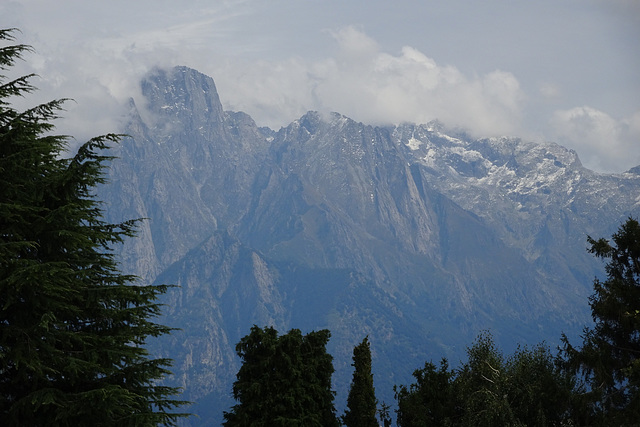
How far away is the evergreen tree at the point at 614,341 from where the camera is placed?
1053 inches

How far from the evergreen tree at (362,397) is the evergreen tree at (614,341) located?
54.8 ft

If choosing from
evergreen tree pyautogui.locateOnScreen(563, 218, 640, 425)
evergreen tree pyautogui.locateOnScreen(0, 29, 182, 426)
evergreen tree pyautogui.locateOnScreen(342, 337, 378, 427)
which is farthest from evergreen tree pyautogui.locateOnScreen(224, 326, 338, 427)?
evergreen tree pyautogui.locateOnScreen(0, 29, 182, 426)

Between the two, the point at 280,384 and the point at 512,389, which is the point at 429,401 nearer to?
the point at 280,384

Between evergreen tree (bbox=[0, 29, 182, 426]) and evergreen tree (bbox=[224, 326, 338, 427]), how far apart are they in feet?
56.2

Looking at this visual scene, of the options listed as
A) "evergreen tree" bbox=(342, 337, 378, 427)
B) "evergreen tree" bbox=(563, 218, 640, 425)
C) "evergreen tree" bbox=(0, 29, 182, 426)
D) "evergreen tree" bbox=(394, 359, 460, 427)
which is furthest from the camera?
"evergreen tree" bbox=(342, 337, 378, 427)

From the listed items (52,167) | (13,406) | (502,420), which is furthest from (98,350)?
(502,420)

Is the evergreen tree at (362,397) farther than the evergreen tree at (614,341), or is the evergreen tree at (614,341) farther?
the evergreen tree at (362,397)

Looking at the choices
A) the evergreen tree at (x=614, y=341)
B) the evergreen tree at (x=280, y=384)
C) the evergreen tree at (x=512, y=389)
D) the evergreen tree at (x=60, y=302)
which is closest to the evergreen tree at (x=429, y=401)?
the evergreen tree at (x=512, y=389)

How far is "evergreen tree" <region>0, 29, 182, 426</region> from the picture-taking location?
17.8m

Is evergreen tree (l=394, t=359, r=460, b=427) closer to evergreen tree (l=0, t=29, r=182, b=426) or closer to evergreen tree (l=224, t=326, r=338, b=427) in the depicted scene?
evergreen tree (l=224, t=326, r=338, b=427)

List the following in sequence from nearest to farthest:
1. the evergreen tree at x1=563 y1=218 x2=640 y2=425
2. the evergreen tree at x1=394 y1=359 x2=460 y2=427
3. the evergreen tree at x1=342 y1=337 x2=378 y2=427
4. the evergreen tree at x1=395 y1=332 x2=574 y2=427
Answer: the evergreen tree at x1=563 y1=218 x2=640 y2=425 → the evergreen tree at x1=395 y1=332 x2=574 y2=427 → the evergreen tree at x1=394 y1=359 x2=460 y2=427 → the evergreen tree at x1=342 y1=337 x2=378 y2=427

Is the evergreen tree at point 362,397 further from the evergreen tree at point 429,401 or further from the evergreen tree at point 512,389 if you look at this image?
the evergreen tree at point 512,389

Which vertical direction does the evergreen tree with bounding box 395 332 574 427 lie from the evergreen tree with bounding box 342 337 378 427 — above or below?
below

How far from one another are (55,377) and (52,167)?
6.28 metres
